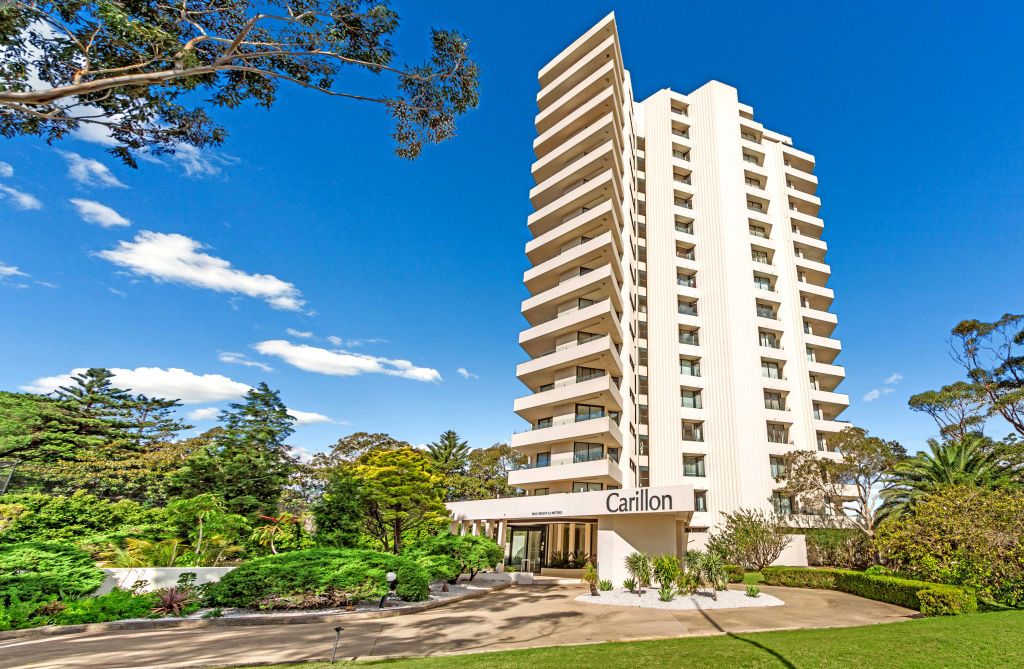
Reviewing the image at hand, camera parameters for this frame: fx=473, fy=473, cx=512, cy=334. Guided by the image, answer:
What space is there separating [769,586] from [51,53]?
37.1 m

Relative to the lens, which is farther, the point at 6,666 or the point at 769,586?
the point at 769,586

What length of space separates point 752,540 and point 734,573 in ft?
9.83

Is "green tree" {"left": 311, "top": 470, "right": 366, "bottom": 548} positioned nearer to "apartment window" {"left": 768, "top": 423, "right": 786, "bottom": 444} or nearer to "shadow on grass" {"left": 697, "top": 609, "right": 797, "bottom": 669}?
"shadow on grass" {"left": 697, "top": 609, "right": 797, "bottom": 669}

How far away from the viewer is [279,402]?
40.5 m

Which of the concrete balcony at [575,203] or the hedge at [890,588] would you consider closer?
the hedge at [890,588]

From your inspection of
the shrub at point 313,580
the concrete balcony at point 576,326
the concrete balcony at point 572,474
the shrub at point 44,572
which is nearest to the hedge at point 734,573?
the concrete balcony at point 572,474

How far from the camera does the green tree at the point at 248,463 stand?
34.4 m

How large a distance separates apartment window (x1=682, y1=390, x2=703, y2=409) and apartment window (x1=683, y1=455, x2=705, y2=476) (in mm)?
4126

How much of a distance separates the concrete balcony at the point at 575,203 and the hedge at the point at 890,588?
29.2m

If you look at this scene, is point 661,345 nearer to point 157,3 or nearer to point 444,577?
point 444,577

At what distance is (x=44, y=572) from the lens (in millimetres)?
13398

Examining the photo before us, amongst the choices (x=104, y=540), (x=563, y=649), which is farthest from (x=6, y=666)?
(x=104, y=540)

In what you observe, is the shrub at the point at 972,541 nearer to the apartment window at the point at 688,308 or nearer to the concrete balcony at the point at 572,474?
the concrete balcony at the point at 572,474

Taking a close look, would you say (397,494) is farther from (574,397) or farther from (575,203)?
(575,203)
